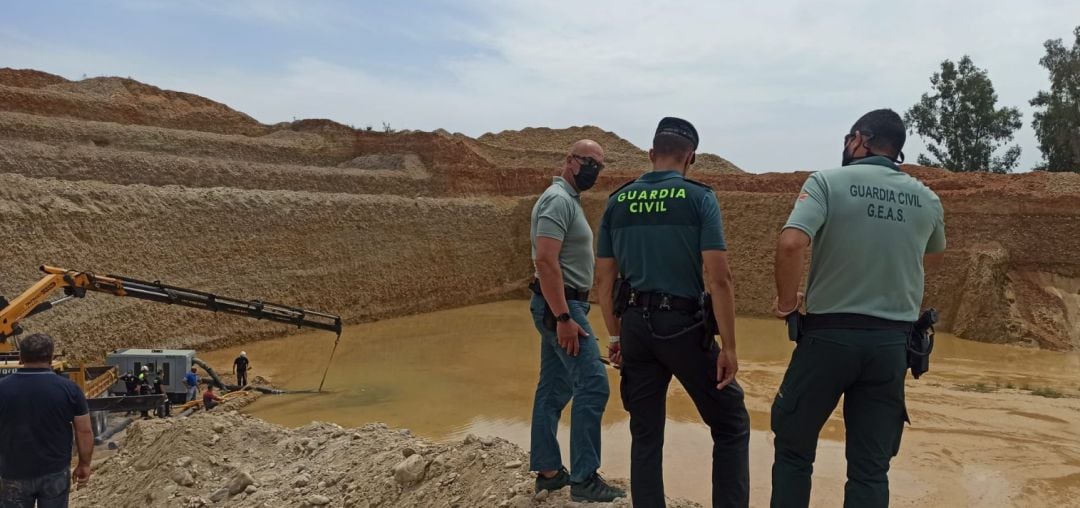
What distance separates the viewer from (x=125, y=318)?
544 inches

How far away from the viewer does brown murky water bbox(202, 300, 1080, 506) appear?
7.23 m

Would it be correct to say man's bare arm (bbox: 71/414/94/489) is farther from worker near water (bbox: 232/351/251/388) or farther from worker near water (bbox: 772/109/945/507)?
worker near water (bbox: 232/351/251/388)

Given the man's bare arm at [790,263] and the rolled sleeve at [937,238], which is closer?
the man's bare arm at [790,263]

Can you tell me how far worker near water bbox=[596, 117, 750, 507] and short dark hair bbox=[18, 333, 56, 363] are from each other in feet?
10.4

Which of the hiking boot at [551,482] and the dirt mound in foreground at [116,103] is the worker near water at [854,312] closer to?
the hiking boot at [551,482]

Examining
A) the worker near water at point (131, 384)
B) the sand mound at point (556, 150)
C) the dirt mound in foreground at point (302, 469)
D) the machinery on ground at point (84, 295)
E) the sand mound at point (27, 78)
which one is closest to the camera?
the dirt mound in foreground at point (302, 469)

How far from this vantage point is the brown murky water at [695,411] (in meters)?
7.23

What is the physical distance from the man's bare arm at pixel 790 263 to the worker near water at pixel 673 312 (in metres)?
0.22

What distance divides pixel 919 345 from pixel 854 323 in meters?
0.45

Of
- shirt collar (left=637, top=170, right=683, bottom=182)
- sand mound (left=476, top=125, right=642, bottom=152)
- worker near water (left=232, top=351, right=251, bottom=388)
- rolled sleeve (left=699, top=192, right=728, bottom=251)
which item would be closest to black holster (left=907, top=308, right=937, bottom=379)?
rolled sleeve (left=699, top=192, right=728, bottom=251)

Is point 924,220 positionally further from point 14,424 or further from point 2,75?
point 2,75

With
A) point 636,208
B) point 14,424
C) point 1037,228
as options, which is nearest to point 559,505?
point 636,208

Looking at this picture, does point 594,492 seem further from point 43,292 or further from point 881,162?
point 43,292

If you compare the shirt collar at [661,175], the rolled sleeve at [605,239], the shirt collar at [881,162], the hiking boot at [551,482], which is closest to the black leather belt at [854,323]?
the shirt collar at [881,162]
